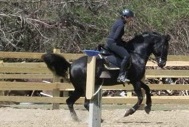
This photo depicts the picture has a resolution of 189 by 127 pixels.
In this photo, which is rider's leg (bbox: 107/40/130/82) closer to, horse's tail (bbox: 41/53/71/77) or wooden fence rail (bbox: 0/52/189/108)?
horse's tail (bbox: 41/53/71/77)

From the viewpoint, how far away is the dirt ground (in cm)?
1054

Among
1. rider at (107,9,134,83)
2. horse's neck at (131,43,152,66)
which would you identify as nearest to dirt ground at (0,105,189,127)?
rider at (107,9,134,83)

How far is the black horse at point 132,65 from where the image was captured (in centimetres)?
1096

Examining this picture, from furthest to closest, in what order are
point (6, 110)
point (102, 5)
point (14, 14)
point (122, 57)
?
point (102, 5), point (14, 14), point (6, 110), point (122, 57)

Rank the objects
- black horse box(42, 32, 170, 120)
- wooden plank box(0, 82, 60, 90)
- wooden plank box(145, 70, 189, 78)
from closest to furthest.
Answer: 1. black horse box(42, 32, 170, 120)
2. wooden plank box(0, 82, 60, 90)
3. wooden plank box(145, 70, 189, 78)

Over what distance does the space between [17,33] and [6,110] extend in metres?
4.24

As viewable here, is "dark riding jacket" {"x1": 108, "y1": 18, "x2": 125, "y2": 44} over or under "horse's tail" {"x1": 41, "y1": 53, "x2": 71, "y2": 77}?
over

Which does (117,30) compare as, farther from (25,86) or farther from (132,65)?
(25,86)

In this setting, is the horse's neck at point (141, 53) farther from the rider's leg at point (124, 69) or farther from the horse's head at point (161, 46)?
the rider's leg at point (124, 69)

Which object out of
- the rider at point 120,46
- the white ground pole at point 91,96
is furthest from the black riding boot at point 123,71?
the white ground pole at point 91,96

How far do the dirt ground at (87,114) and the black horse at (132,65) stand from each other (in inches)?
20.0

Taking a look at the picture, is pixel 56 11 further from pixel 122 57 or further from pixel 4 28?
pixel 122 57

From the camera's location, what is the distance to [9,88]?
13.4m

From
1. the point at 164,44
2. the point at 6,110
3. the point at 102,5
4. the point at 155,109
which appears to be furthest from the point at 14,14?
the point at 164,44
